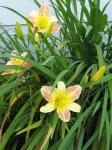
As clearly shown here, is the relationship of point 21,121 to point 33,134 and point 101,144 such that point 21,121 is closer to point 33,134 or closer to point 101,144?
point 33,134

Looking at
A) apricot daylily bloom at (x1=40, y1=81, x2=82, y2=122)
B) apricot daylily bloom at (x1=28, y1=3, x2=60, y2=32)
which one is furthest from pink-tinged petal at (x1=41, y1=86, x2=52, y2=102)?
apricot daylily bloom at (x1=28, y1=3, x2=60, y2=32)

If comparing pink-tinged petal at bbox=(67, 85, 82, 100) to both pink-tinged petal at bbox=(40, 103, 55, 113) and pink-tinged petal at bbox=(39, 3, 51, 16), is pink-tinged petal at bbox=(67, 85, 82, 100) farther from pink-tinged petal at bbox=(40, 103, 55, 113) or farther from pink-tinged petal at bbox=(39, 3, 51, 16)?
pink-tinged petal at bbox=(39, 3, 51, 16)

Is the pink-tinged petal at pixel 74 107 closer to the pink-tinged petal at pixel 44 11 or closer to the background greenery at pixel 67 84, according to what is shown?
the background greenery at pixel 67 84

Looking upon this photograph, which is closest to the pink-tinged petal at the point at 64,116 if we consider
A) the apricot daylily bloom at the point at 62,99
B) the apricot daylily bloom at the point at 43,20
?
the apricot daylily bloom at the point at 62,99

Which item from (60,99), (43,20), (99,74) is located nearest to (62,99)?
→ (60,99)

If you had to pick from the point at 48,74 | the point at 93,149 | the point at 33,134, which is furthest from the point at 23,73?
the point at 93,149

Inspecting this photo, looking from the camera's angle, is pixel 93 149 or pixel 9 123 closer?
pixel 93 149
